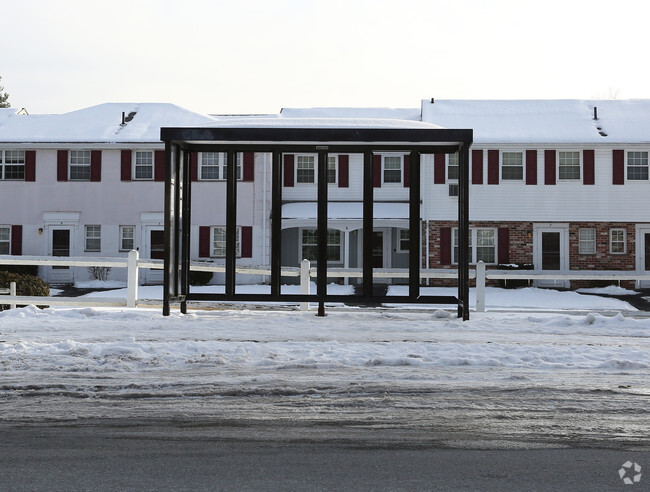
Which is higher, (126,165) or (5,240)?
(126,165)

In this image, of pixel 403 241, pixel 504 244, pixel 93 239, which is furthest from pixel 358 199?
pixel 93 239

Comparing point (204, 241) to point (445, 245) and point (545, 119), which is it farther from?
point (545, 119)

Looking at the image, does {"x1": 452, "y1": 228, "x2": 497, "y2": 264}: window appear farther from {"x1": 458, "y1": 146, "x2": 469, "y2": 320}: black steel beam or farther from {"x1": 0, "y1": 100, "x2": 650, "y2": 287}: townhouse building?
{"x1": 458, "y1": 146, "x2": 469, "y2": 320}: black steel beam

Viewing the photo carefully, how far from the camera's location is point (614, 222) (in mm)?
30781

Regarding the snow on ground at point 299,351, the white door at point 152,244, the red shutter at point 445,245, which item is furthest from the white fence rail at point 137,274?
the white door at point 152,244

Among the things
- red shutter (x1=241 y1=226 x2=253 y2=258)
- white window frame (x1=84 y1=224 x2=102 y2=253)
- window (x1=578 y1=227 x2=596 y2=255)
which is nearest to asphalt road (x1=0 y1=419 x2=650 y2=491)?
red shutter (x1=241 y1=226 x2=253 y2=258)

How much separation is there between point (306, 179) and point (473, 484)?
28123 mm

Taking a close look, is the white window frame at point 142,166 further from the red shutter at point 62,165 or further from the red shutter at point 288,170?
the red shutter at point 288,170

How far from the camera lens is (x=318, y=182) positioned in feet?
41.4

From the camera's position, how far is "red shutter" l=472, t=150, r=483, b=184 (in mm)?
31078

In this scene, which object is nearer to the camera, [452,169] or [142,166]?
[452,169]

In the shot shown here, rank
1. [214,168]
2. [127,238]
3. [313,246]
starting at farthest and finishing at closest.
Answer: [313,246], [127,238], [214,168]

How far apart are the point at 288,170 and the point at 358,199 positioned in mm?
3215

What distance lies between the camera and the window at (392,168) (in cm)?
3216
